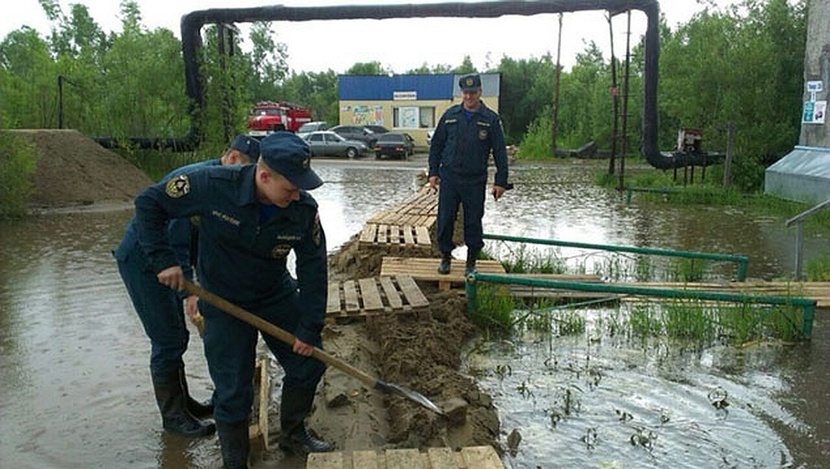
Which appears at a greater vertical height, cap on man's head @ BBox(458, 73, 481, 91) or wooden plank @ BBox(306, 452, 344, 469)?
cap on man's head @ BBox(458, 73, 481, 91)

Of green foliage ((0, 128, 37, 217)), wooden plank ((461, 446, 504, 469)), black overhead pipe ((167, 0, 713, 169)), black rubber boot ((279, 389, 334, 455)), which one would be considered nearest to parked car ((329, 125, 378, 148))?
black overhead pipe ((167, 0, 713, 169))

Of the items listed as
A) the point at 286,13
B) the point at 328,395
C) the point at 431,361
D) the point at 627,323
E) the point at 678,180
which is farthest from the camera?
the point at 678,180

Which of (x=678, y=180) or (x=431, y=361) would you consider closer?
(x=431, y=361)

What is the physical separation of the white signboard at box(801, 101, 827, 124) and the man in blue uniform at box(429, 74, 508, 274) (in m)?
11.4

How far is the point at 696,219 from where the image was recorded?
1317cm

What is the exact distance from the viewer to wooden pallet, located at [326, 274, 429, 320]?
18.6 ft

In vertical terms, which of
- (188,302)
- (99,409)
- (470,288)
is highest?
(188,302)

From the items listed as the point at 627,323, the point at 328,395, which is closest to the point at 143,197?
the point at 328,395

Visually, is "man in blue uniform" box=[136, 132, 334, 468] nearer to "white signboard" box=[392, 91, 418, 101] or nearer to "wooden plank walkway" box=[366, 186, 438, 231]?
"wooden plank walkway" box=[366, 186, 438, 231]

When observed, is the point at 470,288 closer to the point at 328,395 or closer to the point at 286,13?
the point at 328,395

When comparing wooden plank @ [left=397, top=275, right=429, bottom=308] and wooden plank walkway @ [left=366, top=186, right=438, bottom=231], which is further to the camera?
wooden plank walkway @ [left=366, top=186, right=438, bottom=231]

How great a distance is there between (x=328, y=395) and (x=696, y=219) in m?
10.3

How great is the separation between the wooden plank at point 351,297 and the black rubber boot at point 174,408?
174cm

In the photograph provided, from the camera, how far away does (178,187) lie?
3.28m
